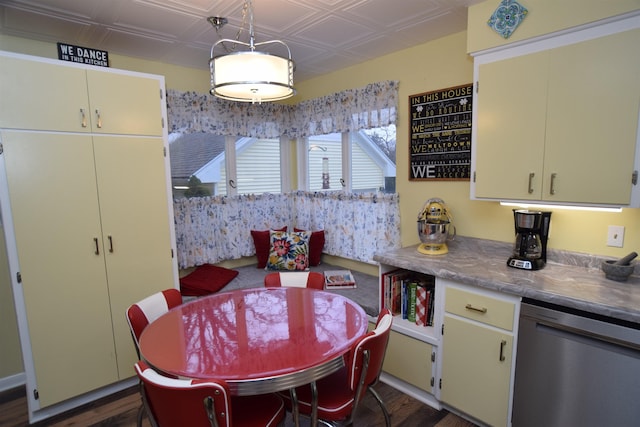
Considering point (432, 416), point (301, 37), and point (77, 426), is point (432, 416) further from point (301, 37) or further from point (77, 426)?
point (301, 37)

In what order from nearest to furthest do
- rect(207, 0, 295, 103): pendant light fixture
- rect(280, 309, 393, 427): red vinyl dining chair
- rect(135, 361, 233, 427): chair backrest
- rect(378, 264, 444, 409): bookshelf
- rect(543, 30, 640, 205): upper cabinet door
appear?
rect(135, 361, 233, 427): chair backrest < rect(280, 309, 393, 427): red vinyl dining chair < rect(207, 0, 295, 103): pendant light fixture < rect(543, 30, 640, 205): upper cabinet door < rect(378, 264, 444, 409): bookshelf

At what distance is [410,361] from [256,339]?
126cm

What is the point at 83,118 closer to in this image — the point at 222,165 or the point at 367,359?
the point at 222,165

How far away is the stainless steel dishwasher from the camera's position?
1.52m

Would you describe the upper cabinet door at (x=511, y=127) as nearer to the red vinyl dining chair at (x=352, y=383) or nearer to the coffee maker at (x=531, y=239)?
the coffee maker at (x=531, y=239)

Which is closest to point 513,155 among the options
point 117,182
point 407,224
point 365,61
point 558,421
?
point 407,224

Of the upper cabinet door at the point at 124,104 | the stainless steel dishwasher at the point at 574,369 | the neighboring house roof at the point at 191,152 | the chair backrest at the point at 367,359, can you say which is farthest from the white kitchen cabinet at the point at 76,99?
the stainless steel dishwasher at the point at 574,369

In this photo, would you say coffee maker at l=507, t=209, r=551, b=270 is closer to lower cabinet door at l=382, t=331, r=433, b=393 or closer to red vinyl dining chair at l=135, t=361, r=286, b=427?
lower cabinet door at l=382, t=331, r=433, b=393

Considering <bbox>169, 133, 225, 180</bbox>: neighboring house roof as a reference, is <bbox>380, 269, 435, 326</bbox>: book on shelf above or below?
below

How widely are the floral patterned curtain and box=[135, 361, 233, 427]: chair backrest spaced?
6.87 feet

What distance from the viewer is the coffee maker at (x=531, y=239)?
204cm

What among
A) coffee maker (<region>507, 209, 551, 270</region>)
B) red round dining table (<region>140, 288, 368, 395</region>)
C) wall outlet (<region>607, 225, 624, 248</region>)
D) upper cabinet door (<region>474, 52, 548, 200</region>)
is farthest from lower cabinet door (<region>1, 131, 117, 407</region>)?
wall outlet (<region>607, 225, 624, 248</region>)

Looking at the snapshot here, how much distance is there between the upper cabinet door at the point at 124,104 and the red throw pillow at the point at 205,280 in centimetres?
129

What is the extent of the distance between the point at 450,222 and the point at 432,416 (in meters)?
1.30
